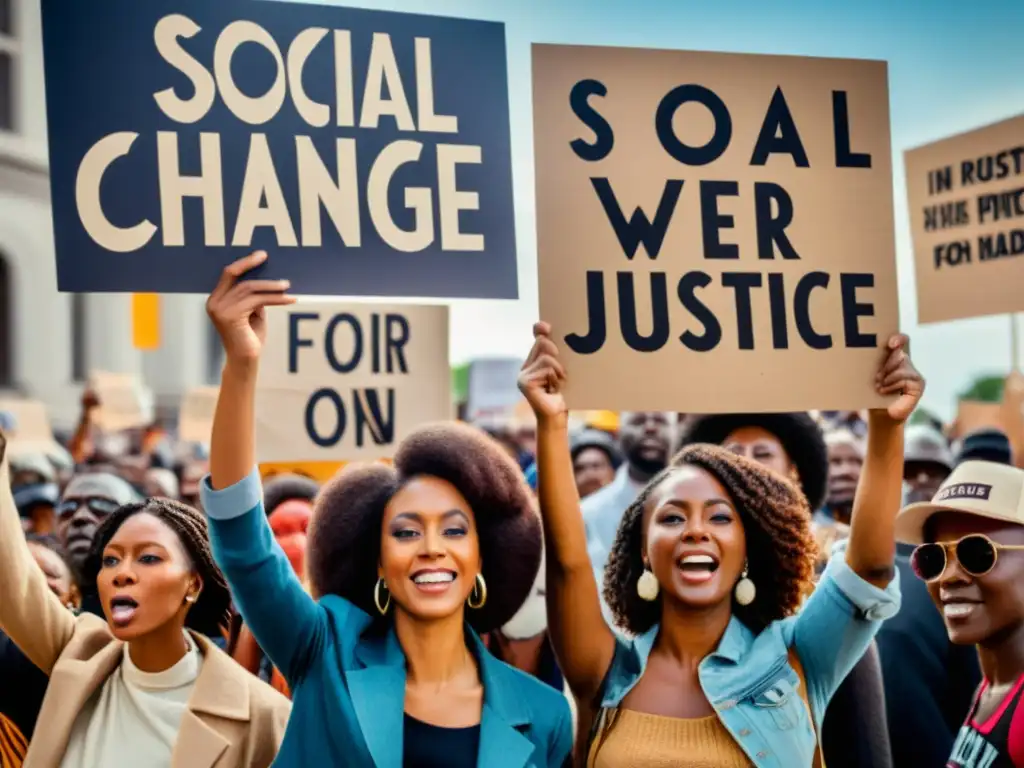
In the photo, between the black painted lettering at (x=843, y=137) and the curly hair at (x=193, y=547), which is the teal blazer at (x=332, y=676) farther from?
the black painted lettering at (x=843, y=137)

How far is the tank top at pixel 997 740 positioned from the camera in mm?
2912

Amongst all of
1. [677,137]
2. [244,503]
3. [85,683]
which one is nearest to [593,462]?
[677,137]

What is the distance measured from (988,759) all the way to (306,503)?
2.80m

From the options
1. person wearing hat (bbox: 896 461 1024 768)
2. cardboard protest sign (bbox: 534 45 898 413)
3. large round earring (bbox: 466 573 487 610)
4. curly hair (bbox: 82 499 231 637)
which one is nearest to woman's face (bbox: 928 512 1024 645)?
person wearing hat (bbox: 896 461 1024 768)

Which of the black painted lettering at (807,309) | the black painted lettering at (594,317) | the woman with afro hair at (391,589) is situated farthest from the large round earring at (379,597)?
the black painted lettering at (807,309)

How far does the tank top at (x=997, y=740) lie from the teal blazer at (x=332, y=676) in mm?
968

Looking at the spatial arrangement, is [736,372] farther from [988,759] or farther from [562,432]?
[988,759]

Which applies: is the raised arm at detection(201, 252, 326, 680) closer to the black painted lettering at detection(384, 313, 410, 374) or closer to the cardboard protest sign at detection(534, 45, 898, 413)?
the cardboard protest sign at detection(534, 45, 898, 413)

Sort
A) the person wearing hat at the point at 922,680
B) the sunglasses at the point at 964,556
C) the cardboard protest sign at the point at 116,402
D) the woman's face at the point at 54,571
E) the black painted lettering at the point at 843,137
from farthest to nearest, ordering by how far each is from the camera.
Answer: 1. the cardboard protest sign at the point at 116,402
2. the person wearing hat at the point at 922,680
3. the woman's face at the point at 54,571
4. the black painted lettering at the point at 843,137
5. the sunglasses at the point at 964,556

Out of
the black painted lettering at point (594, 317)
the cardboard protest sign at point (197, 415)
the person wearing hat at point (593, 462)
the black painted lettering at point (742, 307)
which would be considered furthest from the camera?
the cardboard protest sign at point (197, 415)

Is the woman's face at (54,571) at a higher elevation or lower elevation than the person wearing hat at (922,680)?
higher

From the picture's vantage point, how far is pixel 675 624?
3195 millimetres

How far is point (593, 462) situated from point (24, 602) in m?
4.62

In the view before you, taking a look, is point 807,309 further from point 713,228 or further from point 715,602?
point 715,602
